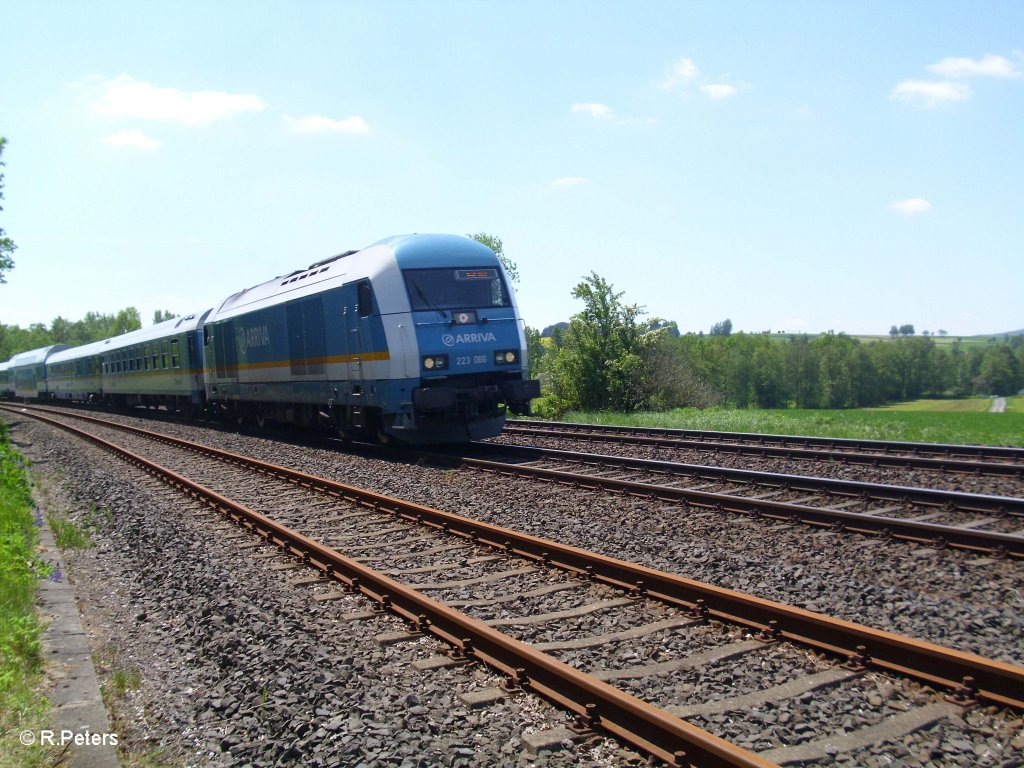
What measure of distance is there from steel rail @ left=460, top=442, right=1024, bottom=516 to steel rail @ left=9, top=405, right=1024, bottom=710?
3.99 m

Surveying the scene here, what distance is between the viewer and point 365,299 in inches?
536

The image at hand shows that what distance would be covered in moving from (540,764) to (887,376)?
10065cm

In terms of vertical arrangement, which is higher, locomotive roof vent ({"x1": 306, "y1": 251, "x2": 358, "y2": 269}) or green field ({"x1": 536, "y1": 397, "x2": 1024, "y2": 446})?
locomotive roof vent ({"x1": 306, "y1": 251, "x2": 358, "y2": 269})

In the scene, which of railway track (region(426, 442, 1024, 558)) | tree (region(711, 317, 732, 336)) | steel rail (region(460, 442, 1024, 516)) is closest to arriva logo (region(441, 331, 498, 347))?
railway track (region(426, 442, 1024, 558))

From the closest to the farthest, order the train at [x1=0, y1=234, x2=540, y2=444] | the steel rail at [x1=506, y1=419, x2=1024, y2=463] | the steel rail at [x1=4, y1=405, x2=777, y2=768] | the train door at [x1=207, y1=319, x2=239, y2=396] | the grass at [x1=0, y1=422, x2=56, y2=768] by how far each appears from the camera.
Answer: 1. the steel rail at [x1=4, y1=405, x2=777, y2=768]
2. the grass at [x1=0, y1=422, x2=56, y2=768]
3. the steel rail at [x1=506, y1=419, x2=1024, y2=463]
4. the train at [x1=0, y1=234, x2=540, y2=444]
5. the train door at [x1=207, y1=319, x2=239, y2=396]

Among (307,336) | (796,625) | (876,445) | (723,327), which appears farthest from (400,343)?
(723,327)

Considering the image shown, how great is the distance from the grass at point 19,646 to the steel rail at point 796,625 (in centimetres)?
355

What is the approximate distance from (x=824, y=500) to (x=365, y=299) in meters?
8.14

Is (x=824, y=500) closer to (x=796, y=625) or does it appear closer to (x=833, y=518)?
(x=833, y=518)

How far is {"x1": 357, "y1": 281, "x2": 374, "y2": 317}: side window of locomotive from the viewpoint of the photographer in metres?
13.5

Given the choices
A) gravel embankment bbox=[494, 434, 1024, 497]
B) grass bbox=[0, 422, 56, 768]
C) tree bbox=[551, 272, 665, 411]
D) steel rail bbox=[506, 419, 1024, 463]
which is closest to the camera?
grass bbox=[0, 422, 56, 768]

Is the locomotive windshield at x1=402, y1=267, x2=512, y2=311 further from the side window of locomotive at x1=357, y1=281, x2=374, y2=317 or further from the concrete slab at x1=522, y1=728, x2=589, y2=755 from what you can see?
the concrete slab at x1=522, y1=728, x2=589, y2=755

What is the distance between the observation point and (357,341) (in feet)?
45.7

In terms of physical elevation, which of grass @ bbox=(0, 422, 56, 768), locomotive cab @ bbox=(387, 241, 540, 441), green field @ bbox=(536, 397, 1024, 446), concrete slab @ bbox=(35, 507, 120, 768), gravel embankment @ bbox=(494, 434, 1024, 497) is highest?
locomotive cab @ bbox=(387, 241, 540, 441)
